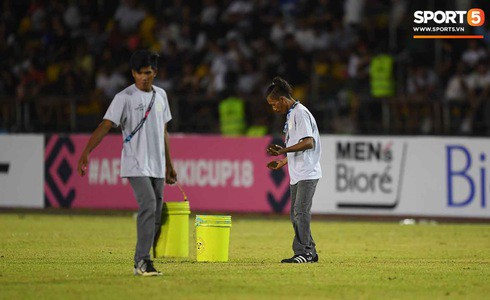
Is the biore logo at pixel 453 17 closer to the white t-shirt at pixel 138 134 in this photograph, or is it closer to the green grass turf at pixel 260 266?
the green grass turf at pixel 260 266

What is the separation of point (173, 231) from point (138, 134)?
96.2 inches

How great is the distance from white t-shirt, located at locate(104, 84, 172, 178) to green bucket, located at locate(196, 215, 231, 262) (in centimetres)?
197

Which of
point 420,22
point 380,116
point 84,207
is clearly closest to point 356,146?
point 380,116

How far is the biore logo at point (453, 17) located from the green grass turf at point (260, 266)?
601cm

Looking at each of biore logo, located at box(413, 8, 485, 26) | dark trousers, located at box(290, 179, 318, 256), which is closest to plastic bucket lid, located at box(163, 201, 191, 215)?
dark trousers, located at box(290, 179, 318, 256)

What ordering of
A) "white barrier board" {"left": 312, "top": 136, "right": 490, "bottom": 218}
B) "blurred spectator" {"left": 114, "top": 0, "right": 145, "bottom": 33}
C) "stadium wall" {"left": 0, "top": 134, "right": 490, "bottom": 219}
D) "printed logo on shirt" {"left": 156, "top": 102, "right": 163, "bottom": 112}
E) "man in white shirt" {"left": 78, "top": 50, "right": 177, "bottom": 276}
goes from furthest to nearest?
"blurred spectator" {"left": 114, "top": 0, "right": 145, "bottom": 33}, "stadium wall" {"left": 0, "top": 134, "right": 490, "bottom": 219}, "white barrier board" {"left": 312, "top": 136, "right": 490, "bottom": 218}, "printed logo on shirt" {"left": 156, "top": 102, "right": 163, "bottom": 112}, "man in white shirt" {"left": 78, "top": 50, "right": 177, "bottom": 276}

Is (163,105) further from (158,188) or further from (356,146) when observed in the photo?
(356,146)

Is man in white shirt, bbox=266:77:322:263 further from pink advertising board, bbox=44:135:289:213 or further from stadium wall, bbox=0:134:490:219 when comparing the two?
pink advertising board, bbox=44:135:289:213

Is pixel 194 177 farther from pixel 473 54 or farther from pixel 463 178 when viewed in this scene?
pixel 473 54

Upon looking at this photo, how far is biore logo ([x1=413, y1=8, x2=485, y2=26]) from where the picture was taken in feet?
82.0

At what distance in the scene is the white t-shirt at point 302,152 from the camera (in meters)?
13.3

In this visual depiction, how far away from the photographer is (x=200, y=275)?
11906 millimetres

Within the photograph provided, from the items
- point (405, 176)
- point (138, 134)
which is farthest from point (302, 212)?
point (405, 176)

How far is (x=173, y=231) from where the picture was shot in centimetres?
1384
